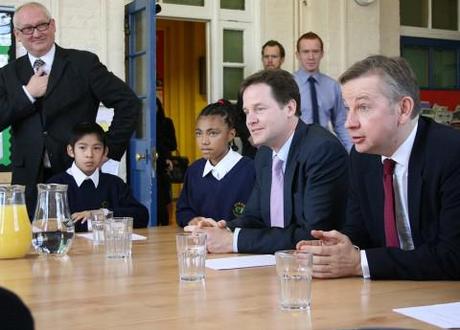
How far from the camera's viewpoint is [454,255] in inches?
65.4

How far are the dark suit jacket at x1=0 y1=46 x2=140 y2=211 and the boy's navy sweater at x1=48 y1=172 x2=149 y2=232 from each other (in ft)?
0.65

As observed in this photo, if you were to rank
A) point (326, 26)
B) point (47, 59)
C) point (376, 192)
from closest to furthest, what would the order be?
point (376, 192) → point (47, 59) → point (326, 26)

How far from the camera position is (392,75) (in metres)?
1.87

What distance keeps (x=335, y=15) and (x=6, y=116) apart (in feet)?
11.7

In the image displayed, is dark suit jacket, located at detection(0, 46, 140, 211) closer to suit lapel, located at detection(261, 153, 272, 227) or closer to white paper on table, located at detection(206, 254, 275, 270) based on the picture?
suit lapel, located at detection(261, 153, 272, 227)

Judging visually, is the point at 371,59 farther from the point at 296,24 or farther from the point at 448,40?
the point at 448,40

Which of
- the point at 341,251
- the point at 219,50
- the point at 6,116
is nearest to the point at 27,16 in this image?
the point at 6,116

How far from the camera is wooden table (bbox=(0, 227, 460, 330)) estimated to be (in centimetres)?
124

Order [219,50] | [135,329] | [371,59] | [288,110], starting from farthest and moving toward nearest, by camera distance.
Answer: [219,50]
[288,110]
[371,59]
[135,329]

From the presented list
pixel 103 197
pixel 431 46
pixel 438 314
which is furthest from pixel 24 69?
pixel 431 46

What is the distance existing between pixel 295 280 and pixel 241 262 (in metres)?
0.53

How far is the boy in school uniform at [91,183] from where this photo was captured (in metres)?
3.11

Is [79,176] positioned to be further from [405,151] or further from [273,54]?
[273,54]

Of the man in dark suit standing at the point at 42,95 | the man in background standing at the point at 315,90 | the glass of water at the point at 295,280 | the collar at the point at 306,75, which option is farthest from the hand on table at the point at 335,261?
the collar at the point at 306,75
